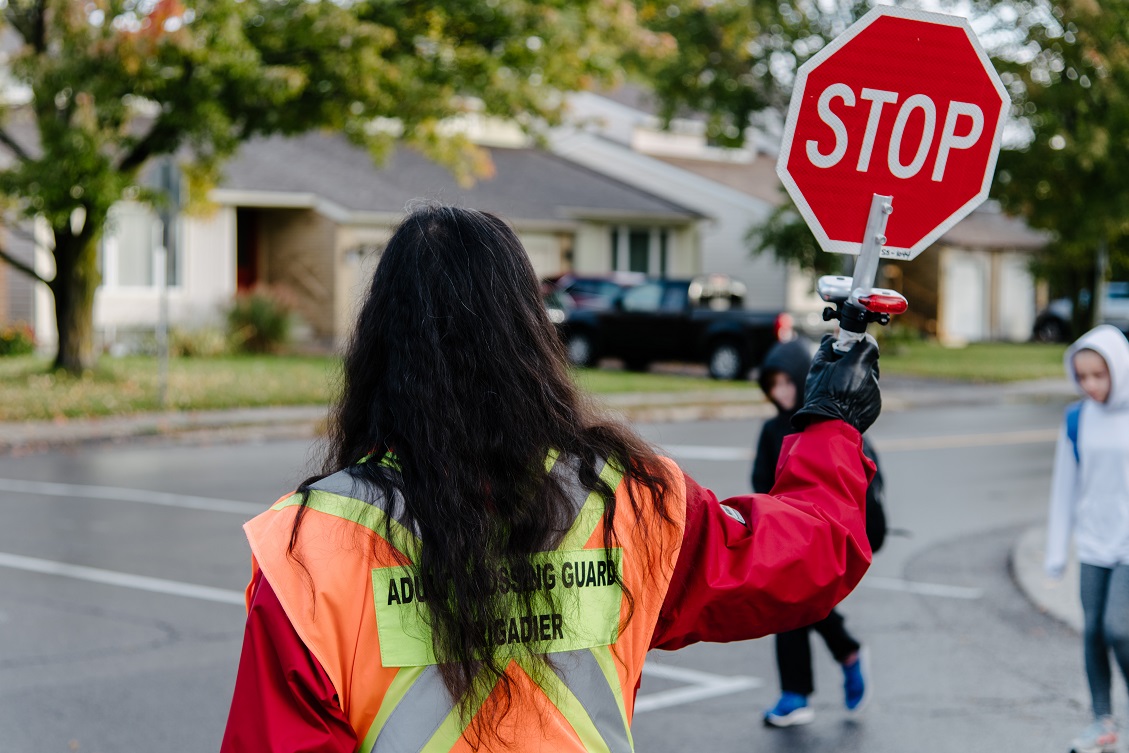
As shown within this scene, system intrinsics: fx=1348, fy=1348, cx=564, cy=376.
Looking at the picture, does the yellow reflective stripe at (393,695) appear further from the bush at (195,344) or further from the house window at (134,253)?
the house window at (134,253)

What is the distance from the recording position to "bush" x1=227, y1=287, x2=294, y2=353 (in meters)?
26.0

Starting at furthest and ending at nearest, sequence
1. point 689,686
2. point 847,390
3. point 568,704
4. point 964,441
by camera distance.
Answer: point 964,441 → point 689,686 → point 847,390 → point 568,704

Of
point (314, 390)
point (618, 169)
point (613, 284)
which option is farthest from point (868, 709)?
point (618, 169)

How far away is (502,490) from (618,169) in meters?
37.8

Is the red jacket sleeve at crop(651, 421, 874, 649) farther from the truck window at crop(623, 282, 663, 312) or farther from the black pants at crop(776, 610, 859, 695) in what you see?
the truck window at crop(623, 282, 663, 312)

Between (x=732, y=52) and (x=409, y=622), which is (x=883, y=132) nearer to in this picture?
(x=409, y=622)

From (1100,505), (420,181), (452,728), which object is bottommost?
(1100,505)

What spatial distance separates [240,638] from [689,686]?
2.29 metres

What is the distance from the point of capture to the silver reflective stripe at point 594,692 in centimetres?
208

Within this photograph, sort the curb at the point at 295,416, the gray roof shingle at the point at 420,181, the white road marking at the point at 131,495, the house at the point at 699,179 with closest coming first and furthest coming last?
the white road marking at the point at 131,495
the curb at the point at 295,416
the gray roof shingle at the point at 420,181
the house at the point at 699,179

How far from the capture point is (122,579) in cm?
805

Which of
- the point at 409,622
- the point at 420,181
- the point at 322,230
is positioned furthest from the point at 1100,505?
the point at 420,181

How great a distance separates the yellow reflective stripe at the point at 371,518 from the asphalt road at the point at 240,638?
0.79 meters

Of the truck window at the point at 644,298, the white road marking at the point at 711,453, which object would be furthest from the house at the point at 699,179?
the white road marking at the point at 711,453
